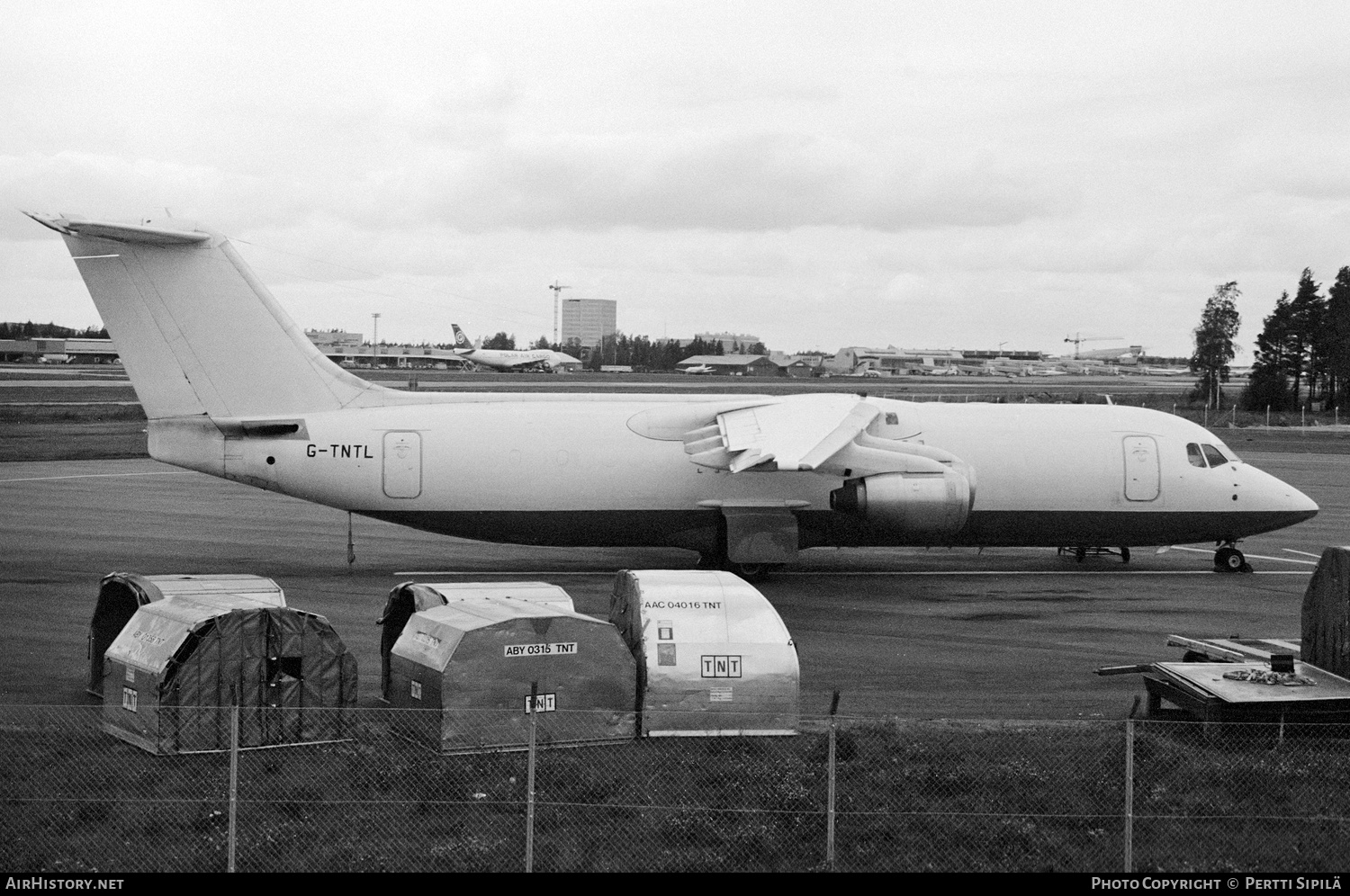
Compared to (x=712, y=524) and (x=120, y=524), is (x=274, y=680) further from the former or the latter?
(x=120, y=524)

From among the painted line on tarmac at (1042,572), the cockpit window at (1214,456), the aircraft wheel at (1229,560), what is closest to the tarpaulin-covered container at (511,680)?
the painted line on tarmac at (1042,572)

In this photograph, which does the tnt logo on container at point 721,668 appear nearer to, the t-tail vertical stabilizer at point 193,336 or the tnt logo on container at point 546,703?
the tnt logo on container at point 546,703

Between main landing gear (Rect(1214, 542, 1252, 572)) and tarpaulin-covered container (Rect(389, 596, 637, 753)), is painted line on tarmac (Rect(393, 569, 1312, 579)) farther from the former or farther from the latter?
tarpaulin-covered container (Rect(389, 596, 637, 753))

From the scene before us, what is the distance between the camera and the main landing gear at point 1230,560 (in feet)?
95.4

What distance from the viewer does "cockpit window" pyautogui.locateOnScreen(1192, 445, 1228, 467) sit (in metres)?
28.8

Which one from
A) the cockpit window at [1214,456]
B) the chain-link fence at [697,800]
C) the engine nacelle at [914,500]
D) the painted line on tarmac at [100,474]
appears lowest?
the chain-link fence at [697,800]

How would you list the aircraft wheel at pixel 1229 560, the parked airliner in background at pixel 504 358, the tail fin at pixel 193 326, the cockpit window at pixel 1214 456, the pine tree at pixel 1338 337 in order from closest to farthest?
the tail fin at pixel 193 326 → the cockpit window at pixel 1214 456 → the aircraft wheel at pixel 1229 560 → the pine tree at pixel 1338 337 → the parked airliner in background at pixel 504 358

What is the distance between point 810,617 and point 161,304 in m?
13.3

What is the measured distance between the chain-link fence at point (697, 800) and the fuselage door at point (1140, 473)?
1345 cm

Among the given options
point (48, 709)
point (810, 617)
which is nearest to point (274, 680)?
point (48, 709)

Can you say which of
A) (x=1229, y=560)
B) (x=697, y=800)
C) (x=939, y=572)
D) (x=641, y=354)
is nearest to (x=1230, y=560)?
(x=1229, y=560)

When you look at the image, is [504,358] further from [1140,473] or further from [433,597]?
[433,597]

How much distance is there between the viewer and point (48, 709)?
15852mm

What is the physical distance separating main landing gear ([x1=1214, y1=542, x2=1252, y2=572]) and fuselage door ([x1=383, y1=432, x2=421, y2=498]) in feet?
56.8
